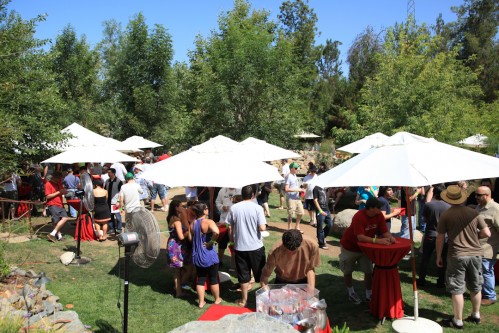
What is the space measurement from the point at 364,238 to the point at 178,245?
2.88m

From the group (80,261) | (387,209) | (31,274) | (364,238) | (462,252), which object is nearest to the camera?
(462,252)

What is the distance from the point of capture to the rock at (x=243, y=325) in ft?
10.1

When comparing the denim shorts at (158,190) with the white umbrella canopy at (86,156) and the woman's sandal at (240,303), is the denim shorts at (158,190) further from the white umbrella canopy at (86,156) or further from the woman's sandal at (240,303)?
the woman's sandal at (240,303)

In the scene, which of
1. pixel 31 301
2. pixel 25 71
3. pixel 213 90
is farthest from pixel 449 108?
pixel 31 301

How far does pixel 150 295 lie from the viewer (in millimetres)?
6855

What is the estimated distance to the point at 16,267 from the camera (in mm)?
7141

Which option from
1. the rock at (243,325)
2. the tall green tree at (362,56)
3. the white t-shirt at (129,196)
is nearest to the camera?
the rock at (243,325)

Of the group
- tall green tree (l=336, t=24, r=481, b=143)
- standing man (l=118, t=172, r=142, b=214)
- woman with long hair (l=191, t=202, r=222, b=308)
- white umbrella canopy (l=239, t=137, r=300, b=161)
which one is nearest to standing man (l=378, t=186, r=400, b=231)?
woman with long hair (l=191, t=202, r=222, b=308)

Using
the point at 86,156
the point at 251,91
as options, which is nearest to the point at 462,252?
the point at 86,156

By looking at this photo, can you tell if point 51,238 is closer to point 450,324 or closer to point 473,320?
point 450,324

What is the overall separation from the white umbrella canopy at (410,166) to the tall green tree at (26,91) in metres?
8.30

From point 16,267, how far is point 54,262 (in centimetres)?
111

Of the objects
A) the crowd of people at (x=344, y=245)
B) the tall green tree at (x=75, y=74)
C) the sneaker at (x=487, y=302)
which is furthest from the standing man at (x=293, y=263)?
the tall green tree at (x=75, y=74)

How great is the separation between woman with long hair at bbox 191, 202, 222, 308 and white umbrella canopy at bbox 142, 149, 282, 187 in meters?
0.48
